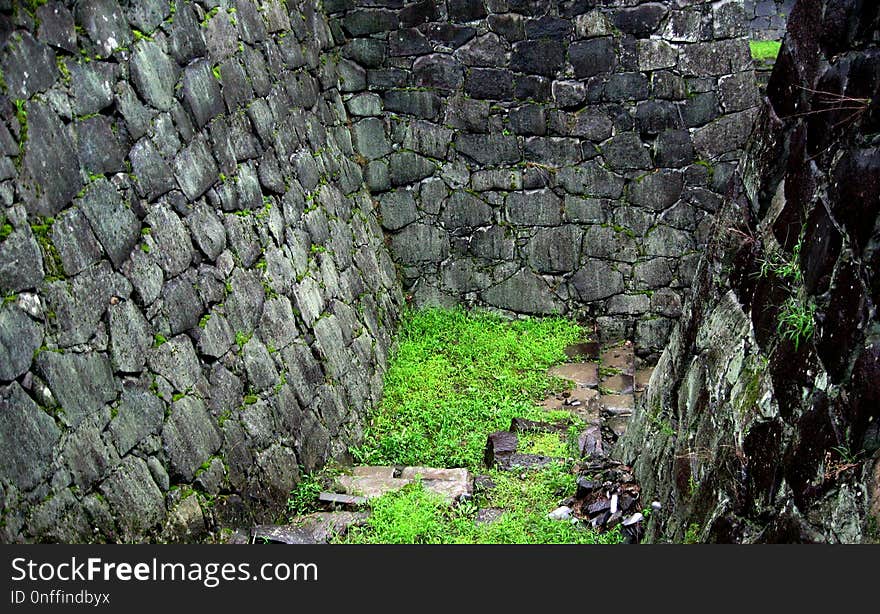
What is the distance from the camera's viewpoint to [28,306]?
303 cm

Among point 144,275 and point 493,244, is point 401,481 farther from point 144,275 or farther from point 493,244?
point 493,244

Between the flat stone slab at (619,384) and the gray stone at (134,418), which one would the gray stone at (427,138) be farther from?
the gray stone at (134,418)

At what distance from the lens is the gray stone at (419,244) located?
6902 mm

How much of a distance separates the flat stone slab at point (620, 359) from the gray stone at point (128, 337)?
153 inches

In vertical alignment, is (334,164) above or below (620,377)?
above

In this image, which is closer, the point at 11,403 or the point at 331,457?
the point at 11,403

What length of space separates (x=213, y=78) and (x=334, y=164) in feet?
5.85

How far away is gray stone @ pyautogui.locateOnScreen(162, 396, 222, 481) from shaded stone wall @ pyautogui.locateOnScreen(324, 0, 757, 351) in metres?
3.18

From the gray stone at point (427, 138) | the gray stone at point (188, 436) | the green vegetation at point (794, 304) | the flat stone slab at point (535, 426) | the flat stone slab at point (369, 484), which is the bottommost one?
the flat stone slab at point (369, 484)

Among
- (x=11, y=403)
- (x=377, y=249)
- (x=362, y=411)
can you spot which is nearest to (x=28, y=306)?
(x=11, y=403)

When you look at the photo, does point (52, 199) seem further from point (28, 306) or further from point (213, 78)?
point (213, 78)

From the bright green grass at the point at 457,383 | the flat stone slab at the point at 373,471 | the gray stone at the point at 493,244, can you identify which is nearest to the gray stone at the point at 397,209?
the gray stone at the point at 493,244

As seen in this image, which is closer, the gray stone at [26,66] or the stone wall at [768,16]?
the gray stone at [26,66]

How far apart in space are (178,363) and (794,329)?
264cm
